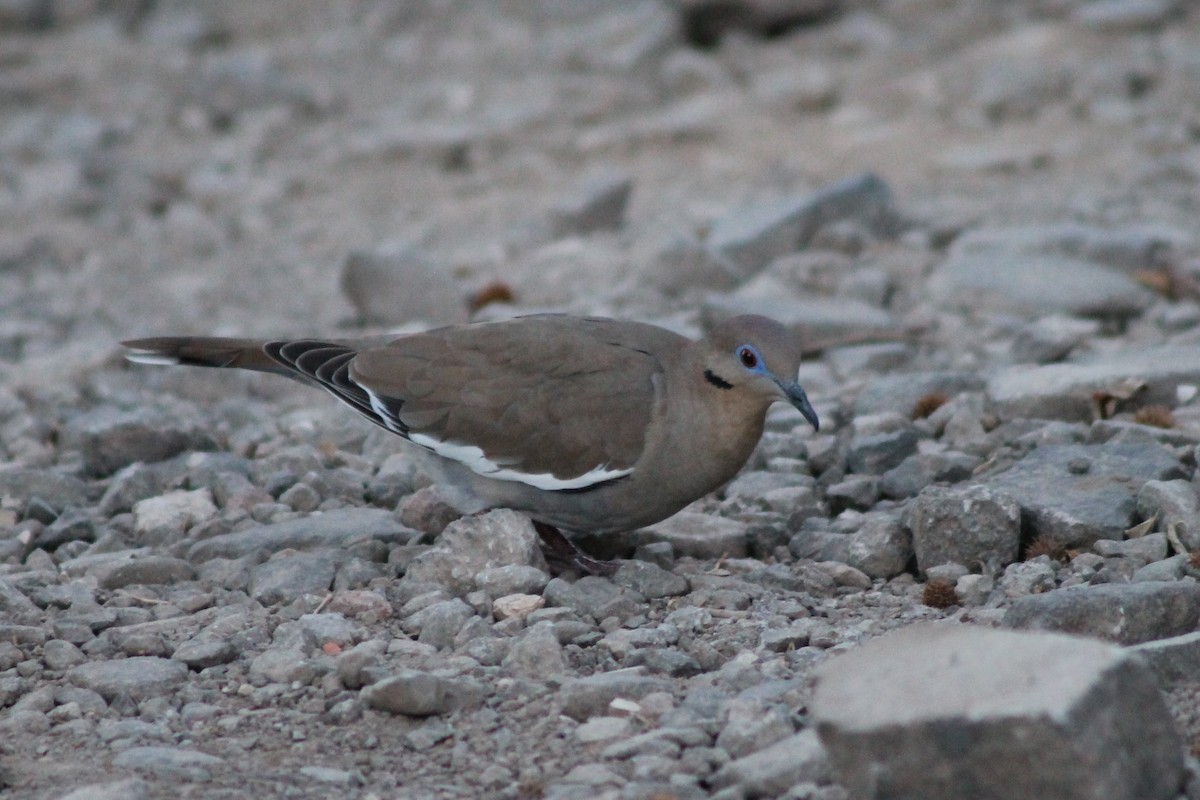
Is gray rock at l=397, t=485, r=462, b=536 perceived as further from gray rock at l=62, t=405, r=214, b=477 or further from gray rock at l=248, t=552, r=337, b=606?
gray rock at l=62, t=405, r=214, b=477

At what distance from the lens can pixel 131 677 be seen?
13.4 ft

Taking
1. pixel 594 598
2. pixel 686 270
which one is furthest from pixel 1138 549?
pixel 686 270

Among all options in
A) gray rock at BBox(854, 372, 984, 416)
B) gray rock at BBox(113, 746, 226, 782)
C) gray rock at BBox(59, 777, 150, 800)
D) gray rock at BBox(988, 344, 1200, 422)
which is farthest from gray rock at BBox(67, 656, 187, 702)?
gray rock at BBox(988, 344, 1200, 422)

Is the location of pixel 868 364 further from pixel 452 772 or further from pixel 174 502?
pixel 452 772

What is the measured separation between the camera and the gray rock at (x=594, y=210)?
8.95 metres

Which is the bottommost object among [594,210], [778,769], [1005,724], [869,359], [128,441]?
[594,210]

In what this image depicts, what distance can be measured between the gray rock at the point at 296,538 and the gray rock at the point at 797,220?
334 centimetres

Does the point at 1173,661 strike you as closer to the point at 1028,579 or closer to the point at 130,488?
the point at 1028,579

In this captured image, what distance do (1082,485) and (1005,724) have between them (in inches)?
82.8

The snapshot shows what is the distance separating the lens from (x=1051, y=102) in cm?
1029

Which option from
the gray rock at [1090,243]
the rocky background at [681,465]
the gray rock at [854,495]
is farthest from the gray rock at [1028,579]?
the gray rock at [1090,243]

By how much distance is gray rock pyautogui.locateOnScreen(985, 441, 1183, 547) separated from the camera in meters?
4.58

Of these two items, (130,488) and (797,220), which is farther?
(797,220)

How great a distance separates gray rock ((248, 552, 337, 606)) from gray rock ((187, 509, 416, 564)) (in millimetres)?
150
